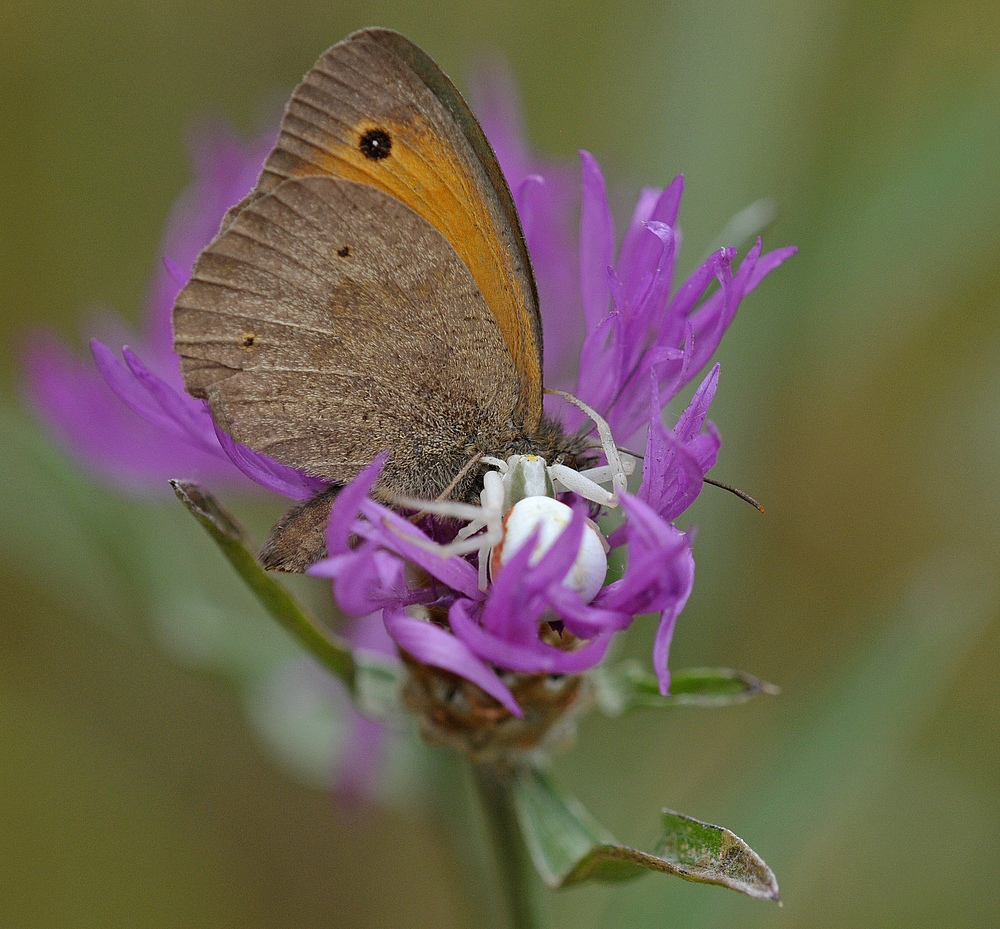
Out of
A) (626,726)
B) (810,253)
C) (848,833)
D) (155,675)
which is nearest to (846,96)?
(810,253)

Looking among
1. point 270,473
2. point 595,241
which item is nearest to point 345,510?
point 270,473

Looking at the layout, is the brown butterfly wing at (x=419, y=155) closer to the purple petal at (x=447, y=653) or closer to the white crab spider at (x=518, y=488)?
the white crab spider at (x=518, y=488)

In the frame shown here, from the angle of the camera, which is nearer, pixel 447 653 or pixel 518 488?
pixel 447 653

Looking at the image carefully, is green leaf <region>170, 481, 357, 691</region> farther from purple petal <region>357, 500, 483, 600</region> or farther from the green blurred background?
the green blurred background

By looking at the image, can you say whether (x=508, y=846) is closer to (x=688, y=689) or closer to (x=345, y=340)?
(x=688, y=689)

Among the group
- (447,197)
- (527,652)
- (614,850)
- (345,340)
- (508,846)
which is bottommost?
(508,846)

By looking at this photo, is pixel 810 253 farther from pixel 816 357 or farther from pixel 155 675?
pixel 155 675

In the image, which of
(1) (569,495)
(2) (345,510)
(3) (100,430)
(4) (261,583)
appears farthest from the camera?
(3) (100,430)
